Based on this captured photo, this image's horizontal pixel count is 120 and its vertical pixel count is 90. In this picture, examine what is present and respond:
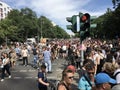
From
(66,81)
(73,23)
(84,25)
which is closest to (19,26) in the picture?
(73,23)

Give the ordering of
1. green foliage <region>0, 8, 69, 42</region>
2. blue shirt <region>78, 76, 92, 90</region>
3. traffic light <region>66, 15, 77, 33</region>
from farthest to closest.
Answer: green foliage <region>0, 8, 69, 42</region> → traffic light <region>66, 15, 77, 33</region> → blue shirt <region>78, 76, 92, 90</region>

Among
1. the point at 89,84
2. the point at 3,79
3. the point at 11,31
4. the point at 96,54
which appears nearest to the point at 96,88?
the point at 89,84

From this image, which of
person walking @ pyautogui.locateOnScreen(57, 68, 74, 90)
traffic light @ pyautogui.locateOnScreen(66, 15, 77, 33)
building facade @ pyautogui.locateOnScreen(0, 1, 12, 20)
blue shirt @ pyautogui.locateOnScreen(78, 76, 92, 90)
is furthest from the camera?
building facade @ pyautogui.locateOnScreen(0, 1, 12, 20)

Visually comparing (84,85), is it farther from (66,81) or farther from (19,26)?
(19,26)

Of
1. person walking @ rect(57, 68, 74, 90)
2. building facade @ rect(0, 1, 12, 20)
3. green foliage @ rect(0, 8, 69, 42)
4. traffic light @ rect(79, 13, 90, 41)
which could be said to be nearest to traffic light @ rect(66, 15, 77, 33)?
traffic light @ rect(79, 13, 90, 41)

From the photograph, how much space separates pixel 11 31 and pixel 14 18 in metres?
15.6

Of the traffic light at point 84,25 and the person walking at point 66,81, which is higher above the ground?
the traffic light at point 84,25

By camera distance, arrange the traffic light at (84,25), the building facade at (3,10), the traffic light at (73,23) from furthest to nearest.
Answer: the building facade at (3,10), the traffic light at (73,23), the traffic light at (84,25)

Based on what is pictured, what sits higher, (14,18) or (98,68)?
(14,18)

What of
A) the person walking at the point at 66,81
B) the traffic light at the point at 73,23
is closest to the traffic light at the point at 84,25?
the traffic light at the point at 73,23

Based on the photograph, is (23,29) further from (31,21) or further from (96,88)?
(96,88)

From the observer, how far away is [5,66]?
22.2m

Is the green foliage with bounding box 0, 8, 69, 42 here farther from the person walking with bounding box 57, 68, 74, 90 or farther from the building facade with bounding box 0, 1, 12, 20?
the person walking with bounding box 57, 68, 74, 90

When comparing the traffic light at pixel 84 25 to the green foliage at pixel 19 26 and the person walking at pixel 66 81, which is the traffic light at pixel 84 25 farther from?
the green foliage at pixel 19 26
